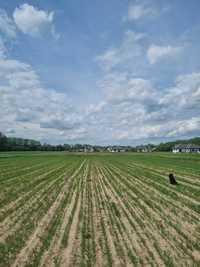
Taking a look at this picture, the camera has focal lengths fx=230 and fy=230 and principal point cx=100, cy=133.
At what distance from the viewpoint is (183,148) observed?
493 feet

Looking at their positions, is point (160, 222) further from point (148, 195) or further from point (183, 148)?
point (183, 148)

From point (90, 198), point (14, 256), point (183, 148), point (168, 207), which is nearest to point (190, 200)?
point (168, 207)

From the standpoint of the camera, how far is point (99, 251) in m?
6.77

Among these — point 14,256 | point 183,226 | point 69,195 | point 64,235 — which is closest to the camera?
point 14,256

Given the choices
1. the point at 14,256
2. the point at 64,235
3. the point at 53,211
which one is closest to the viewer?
the point at 14,256

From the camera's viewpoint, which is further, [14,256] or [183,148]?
[183,148]

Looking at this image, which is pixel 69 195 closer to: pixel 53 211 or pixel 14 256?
pixel 53 211

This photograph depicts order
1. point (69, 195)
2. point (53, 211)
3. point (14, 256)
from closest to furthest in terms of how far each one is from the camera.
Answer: point (14, 256), point (53, 211), point (69, 195)

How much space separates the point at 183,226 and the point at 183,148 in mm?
150551

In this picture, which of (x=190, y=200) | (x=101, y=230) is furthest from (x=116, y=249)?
(x=190, y=200)

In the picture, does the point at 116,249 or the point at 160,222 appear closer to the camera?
the point at 116,249

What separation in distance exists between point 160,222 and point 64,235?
3992 mm

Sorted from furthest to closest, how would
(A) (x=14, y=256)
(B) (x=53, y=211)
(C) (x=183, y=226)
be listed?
(B) (x=53, y=211)
(C) (x=183, y=226)
(A) (x=14, y=256)

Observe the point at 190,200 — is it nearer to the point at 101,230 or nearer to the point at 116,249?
the point at 101,230
